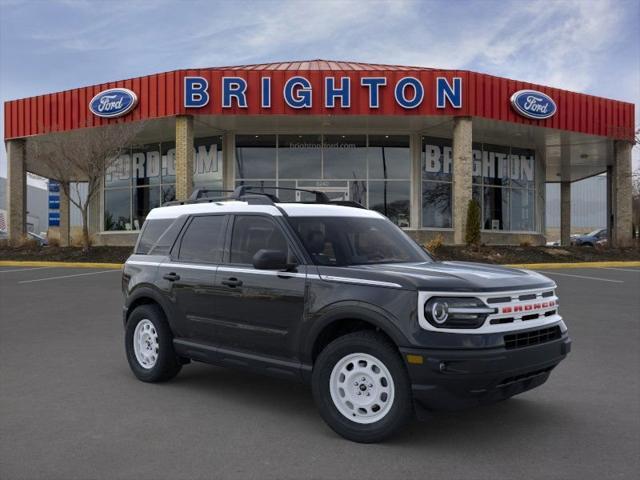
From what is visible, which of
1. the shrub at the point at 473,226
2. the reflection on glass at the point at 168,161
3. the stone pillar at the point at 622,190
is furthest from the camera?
the reflection on glass at the point at 168,161

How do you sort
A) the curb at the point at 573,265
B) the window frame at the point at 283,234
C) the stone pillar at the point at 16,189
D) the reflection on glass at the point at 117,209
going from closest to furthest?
the window frame at the point at 283,234 → the curb at the point at 573,265 → the stone pillar at the point at 16,189 → the reflection on glass at the point at 117,209

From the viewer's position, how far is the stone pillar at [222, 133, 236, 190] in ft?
83.6

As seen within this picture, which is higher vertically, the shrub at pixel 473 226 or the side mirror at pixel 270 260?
the shrub at pixel 473 226

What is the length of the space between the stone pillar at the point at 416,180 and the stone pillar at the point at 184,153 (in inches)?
363

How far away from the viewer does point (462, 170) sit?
22094 mm

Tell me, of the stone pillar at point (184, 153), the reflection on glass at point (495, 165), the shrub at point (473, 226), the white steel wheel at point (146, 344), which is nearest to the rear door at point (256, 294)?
the white steel wheel at point (146, 344)

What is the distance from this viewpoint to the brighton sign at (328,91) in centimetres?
2148

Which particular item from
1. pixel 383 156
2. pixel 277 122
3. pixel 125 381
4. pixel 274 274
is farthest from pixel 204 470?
pixel 383 156

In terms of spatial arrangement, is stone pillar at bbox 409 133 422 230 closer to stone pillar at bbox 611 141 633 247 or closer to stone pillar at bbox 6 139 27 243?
stone pillar at bbox 611 141 633 247

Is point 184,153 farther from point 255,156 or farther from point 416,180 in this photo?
point 416,180

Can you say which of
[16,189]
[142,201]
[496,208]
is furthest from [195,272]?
[16,189]

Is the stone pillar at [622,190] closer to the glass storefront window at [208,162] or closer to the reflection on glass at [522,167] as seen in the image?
the reflection on glass at [522,167]

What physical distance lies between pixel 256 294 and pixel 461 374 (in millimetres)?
1839

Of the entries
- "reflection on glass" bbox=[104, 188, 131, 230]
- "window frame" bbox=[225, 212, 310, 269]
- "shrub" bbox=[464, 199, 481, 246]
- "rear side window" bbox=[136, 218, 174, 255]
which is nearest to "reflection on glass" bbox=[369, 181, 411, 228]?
"shrub" bbox=[464, 199, 481, 246]
